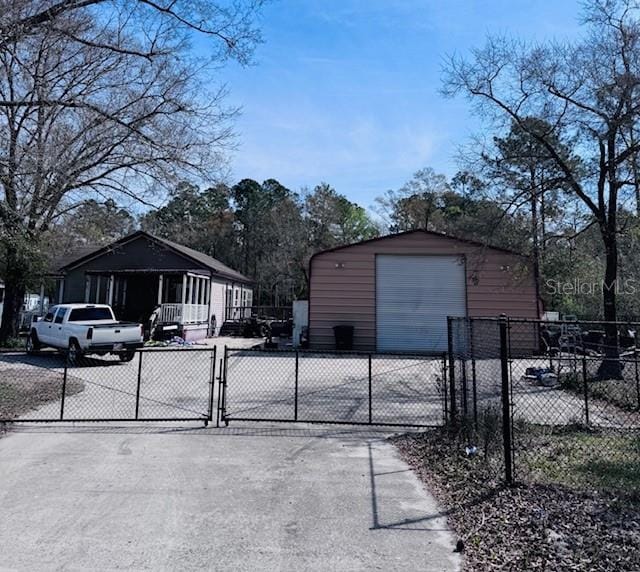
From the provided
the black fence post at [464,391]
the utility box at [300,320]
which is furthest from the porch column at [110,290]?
the black fence post at [464,391]

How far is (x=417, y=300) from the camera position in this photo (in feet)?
60.4

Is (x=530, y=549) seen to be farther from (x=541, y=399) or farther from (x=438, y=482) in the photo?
(x=541, y=399)

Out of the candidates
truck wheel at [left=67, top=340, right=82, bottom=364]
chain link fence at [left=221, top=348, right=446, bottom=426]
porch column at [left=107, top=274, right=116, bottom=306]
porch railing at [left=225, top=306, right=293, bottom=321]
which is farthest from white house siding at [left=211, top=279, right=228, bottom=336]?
truck wheel at [left=67, top=340, right=82, bottom=364]

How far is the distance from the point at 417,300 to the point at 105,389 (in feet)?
38.9

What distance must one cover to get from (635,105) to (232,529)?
12.1 m

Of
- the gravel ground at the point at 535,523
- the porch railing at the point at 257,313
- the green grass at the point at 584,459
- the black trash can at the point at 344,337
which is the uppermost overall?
the porch railing at the point at 257,313

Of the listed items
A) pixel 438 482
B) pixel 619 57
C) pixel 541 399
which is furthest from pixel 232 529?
pixel 619 57

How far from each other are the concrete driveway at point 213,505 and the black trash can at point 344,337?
37.9 ft

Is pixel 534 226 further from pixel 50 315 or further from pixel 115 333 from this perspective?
pixel 50 315

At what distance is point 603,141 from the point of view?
38.3ft

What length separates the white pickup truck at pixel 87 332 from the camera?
13594 mm

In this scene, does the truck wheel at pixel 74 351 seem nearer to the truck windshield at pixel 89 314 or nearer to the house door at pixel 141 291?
the truck windshield at pixel 89 314

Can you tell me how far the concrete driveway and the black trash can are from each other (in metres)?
11.6

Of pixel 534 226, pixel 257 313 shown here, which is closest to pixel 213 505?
pixel 534 226
